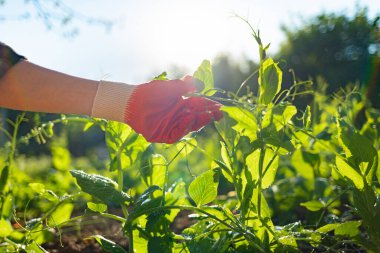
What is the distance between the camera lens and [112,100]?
1.05 metres

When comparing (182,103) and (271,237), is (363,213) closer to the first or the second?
(271,237)

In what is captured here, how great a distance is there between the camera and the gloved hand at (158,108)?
99cm

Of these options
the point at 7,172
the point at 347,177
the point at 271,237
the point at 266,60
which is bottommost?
the point at 7,172

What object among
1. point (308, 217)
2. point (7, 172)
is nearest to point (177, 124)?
point (7, 172)

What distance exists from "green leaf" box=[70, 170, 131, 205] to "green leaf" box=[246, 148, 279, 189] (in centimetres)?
29

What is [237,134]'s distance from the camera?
999 mm

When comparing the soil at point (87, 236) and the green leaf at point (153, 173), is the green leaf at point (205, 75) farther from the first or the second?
the soil at point (87, 236)

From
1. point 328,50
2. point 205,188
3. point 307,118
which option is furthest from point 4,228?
point 328,50

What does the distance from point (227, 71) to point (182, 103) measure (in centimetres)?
1517

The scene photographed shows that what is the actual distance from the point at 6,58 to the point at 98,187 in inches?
14.3

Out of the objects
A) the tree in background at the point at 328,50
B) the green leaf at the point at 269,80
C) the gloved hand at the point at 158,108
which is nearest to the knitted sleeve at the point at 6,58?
the gloved hand at the point at 158,108

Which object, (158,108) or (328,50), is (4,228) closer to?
(158,108)

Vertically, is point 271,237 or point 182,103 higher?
point 182,103

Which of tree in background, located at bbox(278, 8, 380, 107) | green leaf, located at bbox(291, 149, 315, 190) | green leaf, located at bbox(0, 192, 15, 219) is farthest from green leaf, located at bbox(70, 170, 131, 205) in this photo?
tree in background, located at bbox(278, 8, 380, 107)
